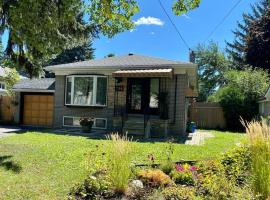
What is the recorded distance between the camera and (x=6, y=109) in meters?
24.2

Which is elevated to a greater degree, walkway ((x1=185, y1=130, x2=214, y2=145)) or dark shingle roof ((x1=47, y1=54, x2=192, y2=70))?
dark shingle roof ((x1=47, y1=54, x2=192, y2=70))

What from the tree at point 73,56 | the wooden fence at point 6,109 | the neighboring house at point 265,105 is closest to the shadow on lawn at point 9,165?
the wooden fence at point 6,109

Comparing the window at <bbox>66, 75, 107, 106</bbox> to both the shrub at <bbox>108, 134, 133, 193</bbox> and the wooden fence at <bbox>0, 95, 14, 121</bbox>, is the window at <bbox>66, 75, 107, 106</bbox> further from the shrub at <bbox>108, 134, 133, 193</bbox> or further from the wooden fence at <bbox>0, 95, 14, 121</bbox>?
the shrub at <bbox>108, 134, 133, 193</bbox>

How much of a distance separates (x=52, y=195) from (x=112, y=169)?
1205 mm

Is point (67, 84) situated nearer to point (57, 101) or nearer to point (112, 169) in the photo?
point (57, 101)

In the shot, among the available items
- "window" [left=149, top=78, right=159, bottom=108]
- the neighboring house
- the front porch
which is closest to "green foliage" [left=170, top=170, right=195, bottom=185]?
the front porch

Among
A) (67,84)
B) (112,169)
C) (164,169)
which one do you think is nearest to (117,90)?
(67,84)

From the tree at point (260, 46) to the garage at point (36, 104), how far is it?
2027 centimetres

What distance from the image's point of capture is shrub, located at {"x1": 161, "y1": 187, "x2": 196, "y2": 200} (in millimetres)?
6234

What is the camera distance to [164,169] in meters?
7.99

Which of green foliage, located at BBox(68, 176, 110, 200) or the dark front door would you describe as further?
the dark front door

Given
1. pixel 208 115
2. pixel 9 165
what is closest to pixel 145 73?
pixel 9 165

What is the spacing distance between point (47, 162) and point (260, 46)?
29.0 m

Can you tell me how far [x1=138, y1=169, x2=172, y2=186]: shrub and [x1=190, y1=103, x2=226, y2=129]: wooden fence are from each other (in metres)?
18.0
